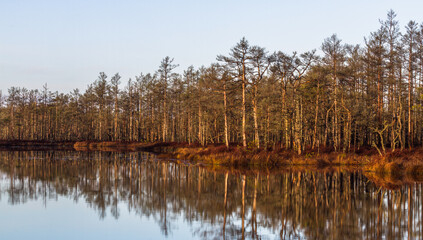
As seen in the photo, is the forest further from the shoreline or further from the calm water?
the calm water

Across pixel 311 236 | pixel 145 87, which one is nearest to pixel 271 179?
pixel 311 236

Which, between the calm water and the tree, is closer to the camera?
the calm water

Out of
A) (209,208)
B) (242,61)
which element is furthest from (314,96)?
(209,208)

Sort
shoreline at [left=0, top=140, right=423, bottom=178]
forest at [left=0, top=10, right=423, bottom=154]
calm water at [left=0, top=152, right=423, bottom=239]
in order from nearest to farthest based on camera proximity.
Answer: calm water at [left=0, top=152, right=423, bottom=239], shoreline at [left=0, top=140, right=423, bottom=178], forest at [left=0, top=10, right=423, bottom=154]

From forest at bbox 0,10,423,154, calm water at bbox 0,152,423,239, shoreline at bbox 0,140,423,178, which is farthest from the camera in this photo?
forest at bbox 0,10,423,154

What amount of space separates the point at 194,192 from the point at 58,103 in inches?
3675

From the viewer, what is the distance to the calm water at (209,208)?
1068cm

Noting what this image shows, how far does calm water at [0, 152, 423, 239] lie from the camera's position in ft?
35.0

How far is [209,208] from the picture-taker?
14.0m

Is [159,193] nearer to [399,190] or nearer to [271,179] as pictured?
[271,179]

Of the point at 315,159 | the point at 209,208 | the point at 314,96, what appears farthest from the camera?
the point at 314,96

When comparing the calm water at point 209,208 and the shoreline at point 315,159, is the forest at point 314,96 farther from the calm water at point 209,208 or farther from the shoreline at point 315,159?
the calm water at point 209,208

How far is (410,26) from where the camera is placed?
37.4 metres

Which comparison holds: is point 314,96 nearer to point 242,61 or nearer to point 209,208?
point 242,61
